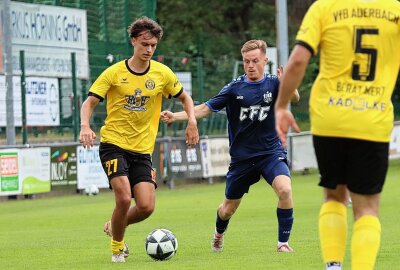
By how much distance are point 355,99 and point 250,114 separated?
4399 millimetres

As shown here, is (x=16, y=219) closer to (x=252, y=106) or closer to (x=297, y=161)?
(x=252, y=106)

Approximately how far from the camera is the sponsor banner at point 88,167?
2428 centimetres

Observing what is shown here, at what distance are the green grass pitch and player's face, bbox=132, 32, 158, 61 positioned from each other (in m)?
1.94

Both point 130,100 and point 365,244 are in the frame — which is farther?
point 130,100

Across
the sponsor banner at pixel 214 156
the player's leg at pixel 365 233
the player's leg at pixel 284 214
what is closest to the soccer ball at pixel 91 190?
the sponsor banner at pixel 214 156

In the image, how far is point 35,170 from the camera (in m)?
23.2

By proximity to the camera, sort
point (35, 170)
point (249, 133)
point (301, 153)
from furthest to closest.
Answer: point (301, 153) < point (35, 170) < point (249, 133)

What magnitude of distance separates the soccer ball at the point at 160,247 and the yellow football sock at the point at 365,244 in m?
3.86

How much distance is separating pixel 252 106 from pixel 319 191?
39.5 feet

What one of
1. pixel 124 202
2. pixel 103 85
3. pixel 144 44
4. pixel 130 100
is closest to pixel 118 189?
pixel 124 202

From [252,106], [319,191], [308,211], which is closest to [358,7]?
[252,106]

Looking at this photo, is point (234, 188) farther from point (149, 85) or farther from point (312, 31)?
point (312, 31)

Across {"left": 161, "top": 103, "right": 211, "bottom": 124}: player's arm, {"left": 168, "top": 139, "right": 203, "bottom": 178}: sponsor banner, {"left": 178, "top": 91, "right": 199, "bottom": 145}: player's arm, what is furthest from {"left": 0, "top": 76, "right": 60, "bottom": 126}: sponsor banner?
{"left": 178, "top": 91, "right": 199, "bottom": 145}: player's arm

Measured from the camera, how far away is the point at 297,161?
30203 mm
